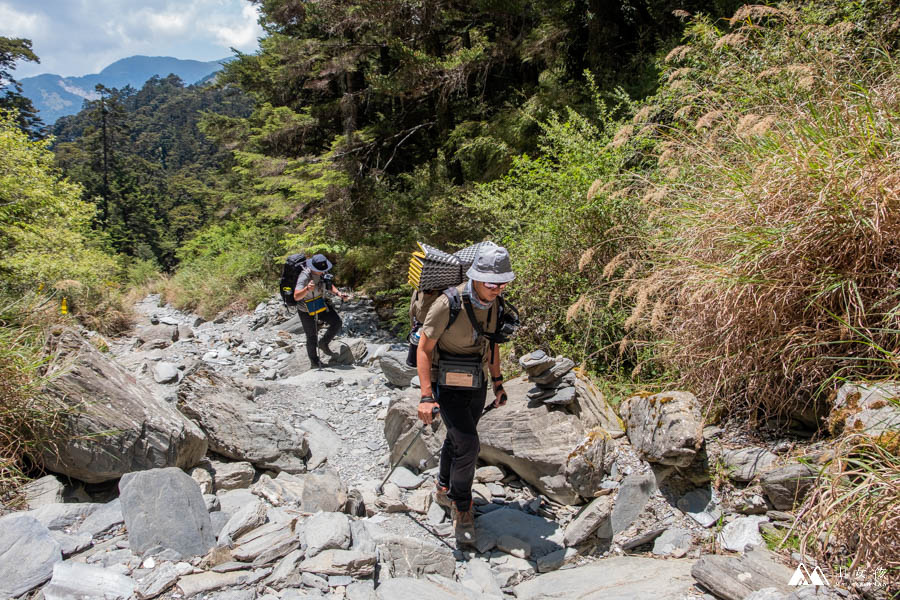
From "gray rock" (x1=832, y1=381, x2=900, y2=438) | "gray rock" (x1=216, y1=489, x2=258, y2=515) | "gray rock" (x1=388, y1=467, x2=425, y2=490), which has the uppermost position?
"gray rock" (x1=832, y1=381, x2=900, y2=438)

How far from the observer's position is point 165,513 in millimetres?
3256

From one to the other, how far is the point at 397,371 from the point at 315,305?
1.85m

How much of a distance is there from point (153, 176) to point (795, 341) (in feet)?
221

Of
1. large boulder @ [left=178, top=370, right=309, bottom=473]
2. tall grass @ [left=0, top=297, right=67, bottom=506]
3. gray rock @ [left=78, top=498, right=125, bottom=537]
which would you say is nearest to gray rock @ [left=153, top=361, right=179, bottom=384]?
large boulder @ [left=178, top=370, right=309, bottom=473]

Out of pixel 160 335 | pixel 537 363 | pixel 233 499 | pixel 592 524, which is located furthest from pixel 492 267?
→ pixel 160 335

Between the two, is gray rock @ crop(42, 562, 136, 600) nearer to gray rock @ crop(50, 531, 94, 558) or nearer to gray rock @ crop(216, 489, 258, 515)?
gray rock @ crop(50, 531, 94, 558)

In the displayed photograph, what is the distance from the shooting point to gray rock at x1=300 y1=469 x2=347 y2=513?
12.3 ft

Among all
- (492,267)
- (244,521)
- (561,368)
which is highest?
(492,267)

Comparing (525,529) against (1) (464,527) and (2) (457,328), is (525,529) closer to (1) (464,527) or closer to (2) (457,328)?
(1) (464,527)

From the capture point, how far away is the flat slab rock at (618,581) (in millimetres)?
2658

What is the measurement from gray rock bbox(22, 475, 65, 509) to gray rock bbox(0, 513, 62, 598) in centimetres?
31

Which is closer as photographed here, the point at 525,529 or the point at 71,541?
the point at 71,541

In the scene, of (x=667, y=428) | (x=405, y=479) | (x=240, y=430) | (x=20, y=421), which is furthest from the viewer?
(x=240, y=430)

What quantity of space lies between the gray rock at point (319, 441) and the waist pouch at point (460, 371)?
2491 mm
